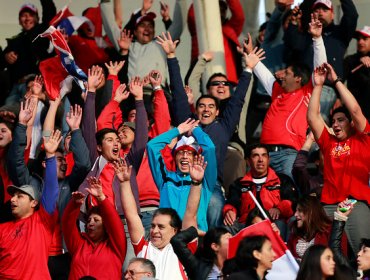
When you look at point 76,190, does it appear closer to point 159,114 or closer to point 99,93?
point 159,114

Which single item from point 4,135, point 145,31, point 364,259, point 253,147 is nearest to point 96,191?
point 253,147

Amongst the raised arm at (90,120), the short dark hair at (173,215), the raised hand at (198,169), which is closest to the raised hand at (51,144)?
the raised arm at (90,120)

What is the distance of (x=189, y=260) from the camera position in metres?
11.5

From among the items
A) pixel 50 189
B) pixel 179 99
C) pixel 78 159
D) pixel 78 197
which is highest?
pixel 179 99

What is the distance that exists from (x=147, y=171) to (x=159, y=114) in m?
1.00

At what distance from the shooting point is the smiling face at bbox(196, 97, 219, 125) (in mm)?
14359

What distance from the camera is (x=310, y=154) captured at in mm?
15141

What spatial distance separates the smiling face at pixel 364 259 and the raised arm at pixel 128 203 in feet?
6.28

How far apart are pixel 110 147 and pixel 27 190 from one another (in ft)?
3.10

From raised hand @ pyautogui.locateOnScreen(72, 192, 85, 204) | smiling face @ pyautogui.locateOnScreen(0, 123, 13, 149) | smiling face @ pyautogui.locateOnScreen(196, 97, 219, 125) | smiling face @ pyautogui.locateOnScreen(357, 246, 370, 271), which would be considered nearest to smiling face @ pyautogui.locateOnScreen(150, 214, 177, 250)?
raised hand @ pyautogui.locateOnScreen(72, 192, 85, 204)

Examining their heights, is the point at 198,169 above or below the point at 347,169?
above

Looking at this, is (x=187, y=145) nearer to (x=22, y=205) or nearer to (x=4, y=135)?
(x=22, y=205)

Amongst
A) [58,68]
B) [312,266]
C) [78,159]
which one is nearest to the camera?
[312,266]

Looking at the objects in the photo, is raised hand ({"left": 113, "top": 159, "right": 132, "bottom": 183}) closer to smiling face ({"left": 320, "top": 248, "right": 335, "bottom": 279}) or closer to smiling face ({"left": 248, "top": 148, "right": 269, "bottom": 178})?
smiling face ({"left": 248, "top": 148, "right": 269, "bottom": 178})
